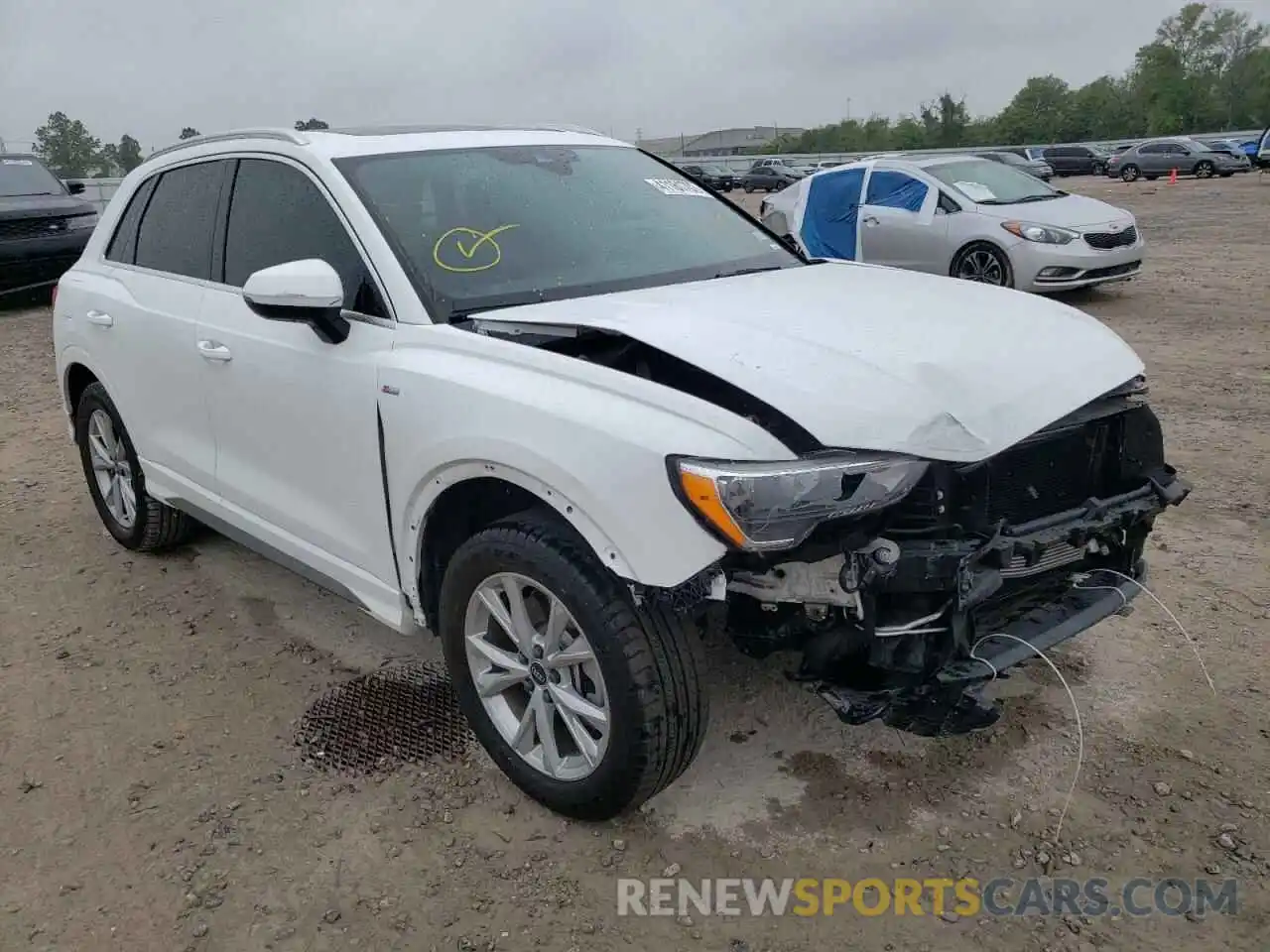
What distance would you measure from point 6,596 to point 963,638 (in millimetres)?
4111

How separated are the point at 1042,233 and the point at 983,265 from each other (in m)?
0.62

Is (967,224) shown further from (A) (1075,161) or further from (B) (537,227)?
(A) (1075,161)

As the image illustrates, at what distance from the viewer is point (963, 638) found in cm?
252

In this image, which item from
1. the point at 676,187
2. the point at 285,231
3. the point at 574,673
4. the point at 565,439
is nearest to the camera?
the point at 565,439

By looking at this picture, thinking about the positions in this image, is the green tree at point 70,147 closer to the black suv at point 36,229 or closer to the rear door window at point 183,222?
the black suv at point 36,229

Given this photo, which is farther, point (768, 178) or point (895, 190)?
point (768, 178)

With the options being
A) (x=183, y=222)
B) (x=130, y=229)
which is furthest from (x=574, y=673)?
(x=130, y=229)

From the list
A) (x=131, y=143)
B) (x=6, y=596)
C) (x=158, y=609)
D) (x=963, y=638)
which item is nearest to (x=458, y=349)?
(x=963, y=638)

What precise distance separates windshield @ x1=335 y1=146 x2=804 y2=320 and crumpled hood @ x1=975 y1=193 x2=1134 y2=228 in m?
7.49

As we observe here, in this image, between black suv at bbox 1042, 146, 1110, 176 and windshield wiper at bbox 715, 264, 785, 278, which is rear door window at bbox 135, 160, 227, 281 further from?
black suv at bbox 1042, 146, 1110, 176

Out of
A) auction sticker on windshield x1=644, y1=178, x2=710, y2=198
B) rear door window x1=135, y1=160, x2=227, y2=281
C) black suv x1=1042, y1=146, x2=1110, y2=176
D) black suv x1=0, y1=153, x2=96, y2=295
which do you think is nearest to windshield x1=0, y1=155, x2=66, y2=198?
black suv x1=0, y1=153, x2=96, y2=295

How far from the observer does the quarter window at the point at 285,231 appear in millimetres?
3162

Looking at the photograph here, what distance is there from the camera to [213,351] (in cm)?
367

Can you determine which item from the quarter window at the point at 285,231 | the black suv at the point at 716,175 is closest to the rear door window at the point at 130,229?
the quarter window at the point at 285,231
